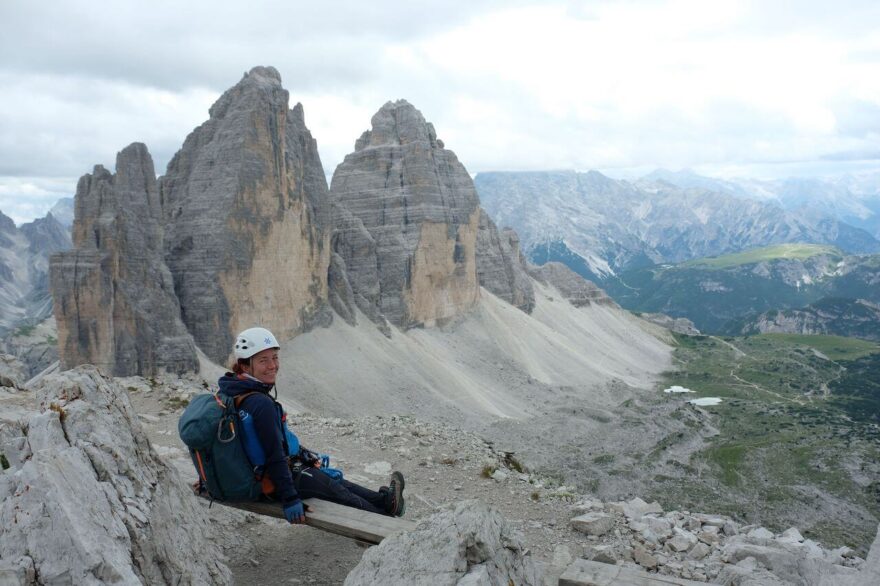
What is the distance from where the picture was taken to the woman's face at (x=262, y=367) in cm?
758

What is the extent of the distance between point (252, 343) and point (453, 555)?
3.49m

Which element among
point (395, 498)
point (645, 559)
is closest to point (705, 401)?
point (645, 559)

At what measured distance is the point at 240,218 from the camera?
38875mm

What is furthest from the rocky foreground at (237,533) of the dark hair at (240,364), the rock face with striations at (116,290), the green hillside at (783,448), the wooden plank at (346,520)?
the rock face with striations at (116,290)

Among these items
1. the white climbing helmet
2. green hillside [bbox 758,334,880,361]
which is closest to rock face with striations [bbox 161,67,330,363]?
the white climbing helmet

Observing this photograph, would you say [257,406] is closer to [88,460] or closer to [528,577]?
[88,460]

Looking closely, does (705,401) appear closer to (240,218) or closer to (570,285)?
(570,285)

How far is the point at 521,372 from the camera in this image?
185 ft

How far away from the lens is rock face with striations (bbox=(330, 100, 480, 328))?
53.5 meters

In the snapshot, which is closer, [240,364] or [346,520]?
[346,520]

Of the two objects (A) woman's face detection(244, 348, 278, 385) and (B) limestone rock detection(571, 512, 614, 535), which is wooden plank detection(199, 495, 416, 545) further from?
(B) limestone rock detection(571, 512, 614, 535)

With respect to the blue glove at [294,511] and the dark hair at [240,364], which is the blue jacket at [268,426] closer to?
the blue glove at [294,511]

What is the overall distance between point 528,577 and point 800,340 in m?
136

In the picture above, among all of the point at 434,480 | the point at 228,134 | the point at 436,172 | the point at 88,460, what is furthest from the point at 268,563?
the point at 436,172
